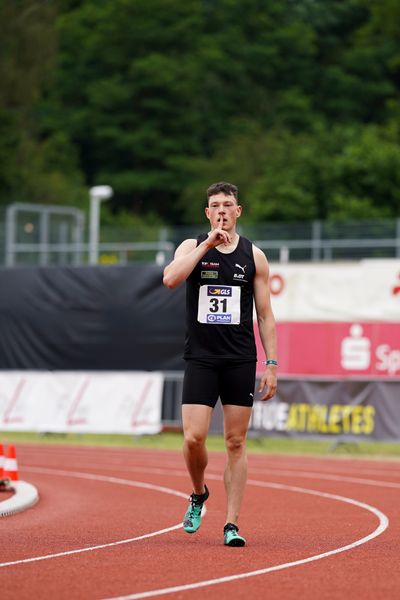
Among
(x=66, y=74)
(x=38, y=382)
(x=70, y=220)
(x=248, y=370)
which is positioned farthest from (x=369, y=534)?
(x=66, y=74)

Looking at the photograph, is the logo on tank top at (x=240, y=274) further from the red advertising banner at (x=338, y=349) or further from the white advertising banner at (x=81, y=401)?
the white advertising banner at (x=81, y=401)

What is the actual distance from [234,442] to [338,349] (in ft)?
44.5

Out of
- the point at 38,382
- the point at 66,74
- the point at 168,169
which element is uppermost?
the point at 66,74

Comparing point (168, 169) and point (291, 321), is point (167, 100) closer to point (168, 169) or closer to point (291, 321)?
point (168, 169)

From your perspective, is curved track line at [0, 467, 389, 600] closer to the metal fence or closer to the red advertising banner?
the red advertising banner

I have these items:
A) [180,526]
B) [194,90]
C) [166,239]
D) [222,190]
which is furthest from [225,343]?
[194,90]

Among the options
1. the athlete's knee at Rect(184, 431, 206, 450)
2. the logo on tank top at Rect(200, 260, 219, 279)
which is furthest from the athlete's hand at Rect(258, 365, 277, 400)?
the logo on tank top at Rect(200, 260, 219, 279)

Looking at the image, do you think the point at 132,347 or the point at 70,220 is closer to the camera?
the point at 132,347

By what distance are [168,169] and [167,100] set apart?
11.2 ft

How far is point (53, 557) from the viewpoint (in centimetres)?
967

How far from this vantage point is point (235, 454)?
1049 centimetres

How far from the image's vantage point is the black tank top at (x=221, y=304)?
34.1 ft

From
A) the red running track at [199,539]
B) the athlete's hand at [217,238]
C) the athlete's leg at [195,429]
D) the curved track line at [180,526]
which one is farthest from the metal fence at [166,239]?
the athlete's hand at [217,238]

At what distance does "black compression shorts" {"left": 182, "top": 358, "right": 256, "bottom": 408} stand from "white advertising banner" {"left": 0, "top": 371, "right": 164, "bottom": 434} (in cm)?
1445
